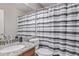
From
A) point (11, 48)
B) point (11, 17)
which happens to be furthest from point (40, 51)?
point (11, 17)

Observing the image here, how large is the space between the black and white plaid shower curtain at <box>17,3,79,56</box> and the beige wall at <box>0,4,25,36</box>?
282 mm

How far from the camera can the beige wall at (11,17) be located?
1422mm

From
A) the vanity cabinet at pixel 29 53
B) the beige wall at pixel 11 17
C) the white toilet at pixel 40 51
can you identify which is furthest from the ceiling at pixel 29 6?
the vanity cabinet at pixel 29 53

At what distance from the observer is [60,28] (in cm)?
143

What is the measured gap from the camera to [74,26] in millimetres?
1390

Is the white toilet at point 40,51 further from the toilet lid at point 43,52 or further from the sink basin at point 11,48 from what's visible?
the sink basin at point 11,48

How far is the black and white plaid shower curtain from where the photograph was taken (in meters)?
1.39

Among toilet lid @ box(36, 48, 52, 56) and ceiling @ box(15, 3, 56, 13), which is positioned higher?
ceiling @ box(15, 3, 56, 13)

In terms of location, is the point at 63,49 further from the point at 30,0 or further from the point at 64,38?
the point at 30,0

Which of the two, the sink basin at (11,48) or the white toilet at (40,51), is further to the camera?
the white toilet at (40,51)

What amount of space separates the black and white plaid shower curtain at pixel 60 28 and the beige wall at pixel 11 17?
28 centimetres

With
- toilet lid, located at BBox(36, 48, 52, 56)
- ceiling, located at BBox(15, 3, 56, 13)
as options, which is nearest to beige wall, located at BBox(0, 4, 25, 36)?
ceiling, located at BBox(15, 3, 56, 13)

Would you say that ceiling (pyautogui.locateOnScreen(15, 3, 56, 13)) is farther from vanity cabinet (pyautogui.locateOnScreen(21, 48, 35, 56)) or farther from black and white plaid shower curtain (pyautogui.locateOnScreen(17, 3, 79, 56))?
vanity cabinet (pyautogui.locateOnScreen(21, 48, 35, 56))

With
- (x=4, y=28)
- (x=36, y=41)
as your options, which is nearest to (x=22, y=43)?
(x=36, y=41)
